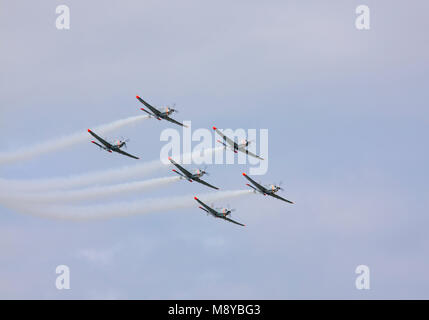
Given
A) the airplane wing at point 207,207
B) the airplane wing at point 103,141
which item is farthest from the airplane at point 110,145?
the airplane wing at point 207,207

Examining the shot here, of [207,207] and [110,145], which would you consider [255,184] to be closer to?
[207,207]

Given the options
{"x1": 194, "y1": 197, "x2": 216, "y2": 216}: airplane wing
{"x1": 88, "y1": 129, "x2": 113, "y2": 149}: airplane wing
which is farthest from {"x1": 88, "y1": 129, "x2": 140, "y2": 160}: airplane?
{"x1": 194, "y1": 197, "x2": 216, "y2": 216}: airplane wing

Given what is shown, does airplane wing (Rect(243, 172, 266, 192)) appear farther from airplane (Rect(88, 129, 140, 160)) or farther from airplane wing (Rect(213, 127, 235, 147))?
airplane (Rect(88, 129, 140, 160))

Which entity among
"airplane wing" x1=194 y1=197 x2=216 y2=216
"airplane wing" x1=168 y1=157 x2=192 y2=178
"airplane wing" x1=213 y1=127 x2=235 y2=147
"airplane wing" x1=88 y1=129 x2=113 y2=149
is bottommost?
"airplane wing" x1=194 y1=197 x2=216 y2=216

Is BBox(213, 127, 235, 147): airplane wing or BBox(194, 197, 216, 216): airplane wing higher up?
BBox(213, 127, 235, 147): airplane wing

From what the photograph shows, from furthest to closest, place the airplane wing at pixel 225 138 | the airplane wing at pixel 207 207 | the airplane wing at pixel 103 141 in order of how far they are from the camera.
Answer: the airplane wing at pixel 225 138, the airplane wing at pixel 207 207, the airplane wing at pixel 103 141

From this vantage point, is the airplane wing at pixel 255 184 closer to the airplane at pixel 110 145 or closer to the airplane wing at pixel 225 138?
the airplane wing at pixel 225 138

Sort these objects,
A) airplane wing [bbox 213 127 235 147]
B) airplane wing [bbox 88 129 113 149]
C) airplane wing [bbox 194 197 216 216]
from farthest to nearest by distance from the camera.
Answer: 1. airplane wing [bbox 213 127 235 147]
2. airplane wing [bbox 194 197 216 216]
3. airplane wing [bbox 88 129 113 149]

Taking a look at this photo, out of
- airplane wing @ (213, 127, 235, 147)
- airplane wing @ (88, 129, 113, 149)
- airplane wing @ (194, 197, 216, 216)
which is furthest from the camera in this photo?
airplane wing @ (213, 127, 235, 147)
